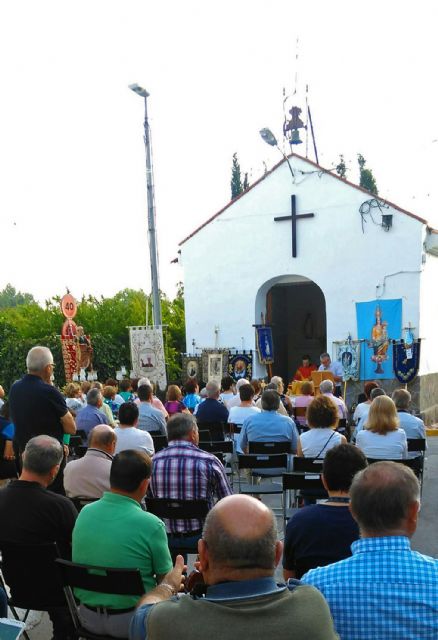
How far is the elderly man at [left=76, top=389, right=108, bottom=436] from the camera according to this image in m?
8.74

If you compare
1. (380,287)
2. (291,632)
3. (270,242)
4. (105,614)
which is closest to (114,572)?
(105,614)

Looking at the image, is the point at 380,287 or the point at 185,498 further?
the point at 380,287

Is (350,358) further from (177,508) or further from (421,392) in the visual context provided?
(177,508)

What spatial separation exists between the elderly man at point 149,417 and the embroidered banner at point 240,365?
10008mm

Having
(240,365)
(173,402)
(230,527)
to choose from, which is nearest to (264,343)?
(240,365)

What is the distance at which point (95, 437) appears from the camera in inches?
211

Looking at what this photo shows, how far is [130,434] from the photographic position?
6.88 metres

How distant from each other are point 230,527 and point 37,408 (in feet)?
13.1

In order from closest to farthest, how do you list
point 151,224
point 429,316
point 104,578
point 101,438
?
point 104,578, point 101,438, point 151,224, point 429,316

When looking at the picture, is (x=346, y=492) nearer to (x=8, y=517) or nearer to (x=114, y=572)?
(x=114, y=572)

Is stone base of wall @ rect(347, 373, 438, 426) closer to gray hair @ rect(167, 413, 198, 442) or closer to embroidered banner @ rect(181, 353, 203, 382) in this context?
embroidered banner @ rect(181, 353, 203, 382)

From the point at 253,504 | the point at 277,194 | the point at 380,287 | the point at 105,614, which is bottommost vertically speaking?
the point at 105,614

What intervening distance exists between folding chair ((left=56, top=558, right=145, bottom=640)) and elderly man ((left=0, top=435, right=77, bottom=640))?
515 millimetres

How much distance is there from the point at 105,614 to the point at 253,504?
1807 millimetres
